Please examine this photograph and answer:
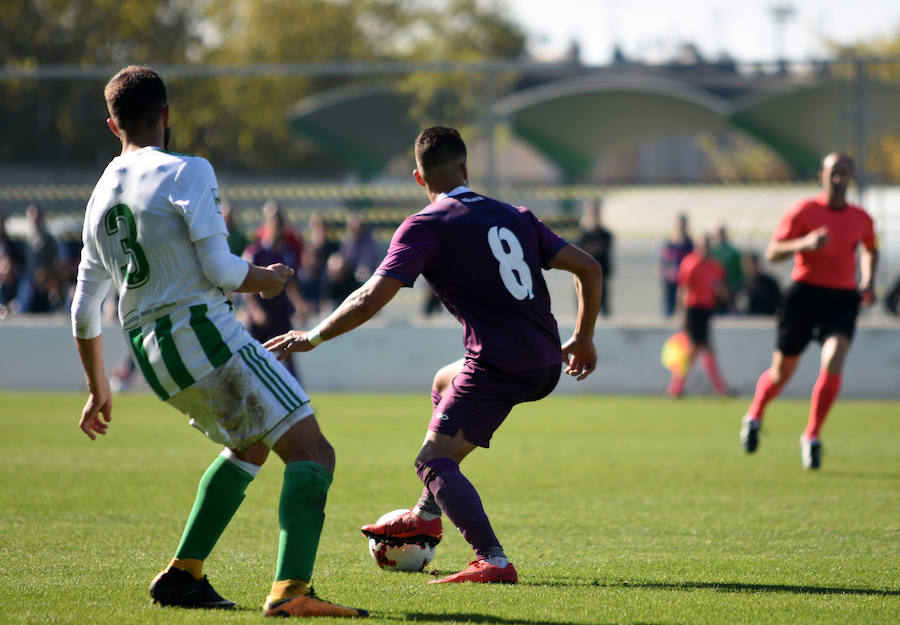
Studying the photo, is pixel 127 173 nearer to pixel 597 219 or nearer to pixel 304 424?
pixel 304 424

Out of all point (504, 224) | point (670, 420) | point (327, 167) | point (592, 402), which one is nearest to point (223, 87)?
point (592, 402)

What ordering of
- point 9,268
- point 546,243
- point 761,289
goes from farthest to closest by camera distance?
point 761,289 → point 9,268 → point 546,243

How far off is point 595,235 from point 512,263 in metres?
11.0

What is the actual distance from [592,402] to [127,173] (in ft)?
37.0

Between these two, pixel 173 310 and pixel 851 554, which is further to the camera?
pixel 851 554

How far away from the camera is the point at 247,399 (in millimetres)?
4457

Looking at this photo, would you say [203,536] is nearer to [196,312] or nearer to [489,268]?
[196,312]

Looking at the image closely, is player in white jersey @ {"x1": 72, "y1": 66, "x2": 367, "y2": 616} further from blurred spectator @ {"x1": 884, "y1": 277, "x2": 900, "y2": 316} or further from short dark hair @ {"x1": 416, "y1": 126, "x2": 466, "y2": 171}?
blurred spectator @ {"x1": 884, "y1": 277, "x2": 900, "y2": 316}

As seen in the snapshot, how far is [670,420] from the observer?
42.4 feet

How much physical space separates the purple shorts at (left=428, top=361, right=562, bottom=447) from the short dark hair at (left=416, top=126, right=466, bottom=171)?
885mm

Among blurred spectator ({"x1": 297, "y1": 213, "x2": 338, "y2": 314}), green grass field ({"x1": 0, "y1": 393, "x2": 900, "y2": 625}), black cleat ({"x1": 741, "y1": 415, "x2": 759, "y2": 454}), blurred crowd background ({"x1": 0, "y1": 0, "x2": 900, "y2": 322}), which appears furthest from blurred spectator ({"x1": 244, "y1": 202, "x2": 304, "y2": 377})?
black cleat ({"x1": 741, "y1": 415, "x2": 759, "y2": 454})

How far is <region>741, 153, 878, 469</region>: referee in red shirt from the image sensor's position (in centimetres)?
916

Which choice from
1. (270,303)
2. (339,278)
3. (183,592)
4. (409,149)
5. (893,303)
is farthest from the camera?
(409,149)

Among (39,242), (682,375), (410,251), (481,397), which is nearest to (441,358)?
(682,375)
